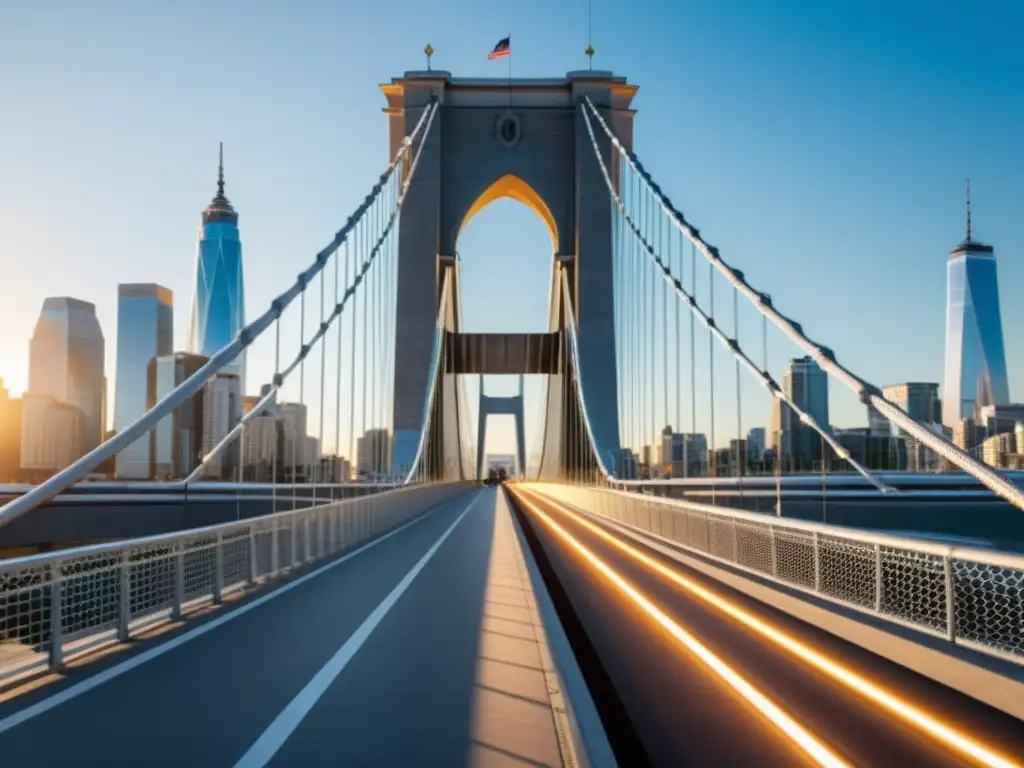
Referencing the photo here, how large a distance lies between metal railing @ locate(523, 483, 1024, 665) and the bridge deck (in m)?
2.60

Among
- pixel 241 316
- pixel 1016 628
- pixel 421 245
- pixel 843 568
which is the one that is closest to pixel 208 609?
pixel 843 568

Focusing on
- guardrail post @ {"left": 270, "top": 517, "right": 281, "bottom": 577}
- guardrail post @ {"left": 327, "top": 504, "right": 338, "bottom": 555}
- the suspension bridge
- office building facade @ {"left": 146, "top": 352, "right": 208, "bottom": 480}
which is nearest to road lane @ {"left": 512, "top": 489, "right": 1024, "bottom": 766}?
the suspension bridge

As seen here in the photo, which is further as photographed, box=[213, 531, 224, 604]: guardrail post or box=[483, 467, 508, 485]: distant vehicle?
box=[483, 467, 508, 485]: distant vehicle

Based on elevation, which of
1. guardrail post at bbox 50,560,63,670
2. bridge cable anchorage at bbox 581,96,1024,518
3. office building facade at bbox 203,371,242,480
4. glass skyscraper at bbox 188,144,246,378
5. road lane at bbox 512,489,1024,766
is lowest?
road lane at bbox 512,489,1024,766

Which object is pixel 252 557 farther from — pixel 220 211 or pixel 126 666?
pixel 220 211

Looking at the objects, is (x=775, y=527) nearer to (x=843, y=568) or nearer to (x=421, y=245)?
(x=843, y=568)

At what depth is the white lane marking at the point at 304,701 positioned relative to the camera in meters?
5.25

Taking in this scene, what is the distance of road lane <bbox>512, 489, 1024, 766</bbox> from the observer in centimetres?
538

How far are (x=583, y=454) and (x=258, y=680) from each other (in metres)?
48.6

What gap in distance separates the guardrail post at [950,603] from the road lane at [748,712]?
44cm

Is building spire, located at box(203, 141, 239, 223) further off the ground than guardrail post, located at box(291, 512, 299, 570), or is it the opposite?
building spire, located at box(203, 141, 239, 223)

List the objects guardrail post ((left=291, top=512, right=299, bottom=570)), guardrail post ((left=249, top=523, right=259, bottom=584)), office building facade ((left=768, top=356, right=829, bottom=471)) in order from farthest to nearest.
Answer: office building facade ((left=768, top=356, right=829, bottom=471)) < guardrail post ((left=291, top=512, right=299, bottom=570)) < guardrail post ((left=249, top=523, right=259, bottom=584))

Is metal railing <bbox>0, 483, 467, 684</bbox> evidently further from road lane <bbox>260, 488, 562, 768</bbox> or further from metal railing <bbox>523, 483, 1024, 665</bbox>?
metal railing <bbox>523, 483, 1024, 665</bbox>

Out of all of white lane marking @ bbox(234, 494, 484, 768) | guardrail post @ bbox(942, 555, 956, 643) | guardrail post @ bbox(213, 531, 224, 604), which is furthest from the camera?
guardrail post @ bbox(213, 531, 224, 604)
